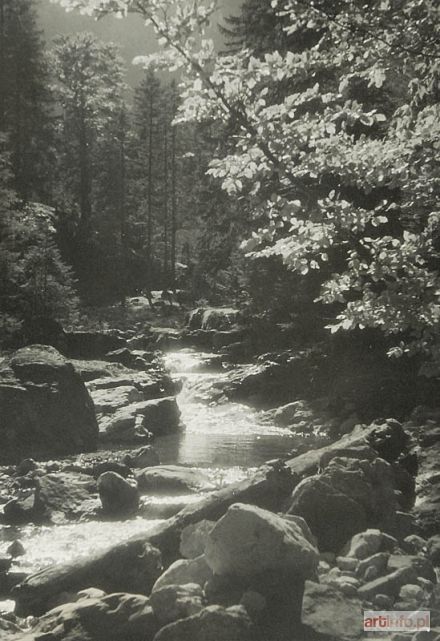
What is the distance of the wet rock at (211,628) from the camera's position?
5.25 metres

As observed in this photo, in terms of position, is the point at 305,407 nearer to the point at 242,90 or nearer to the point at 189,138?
the point at 242,90

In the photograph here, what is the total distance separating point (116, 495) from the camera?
1017cm

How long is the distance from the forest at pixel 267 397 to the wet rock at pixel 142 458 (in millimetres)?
52

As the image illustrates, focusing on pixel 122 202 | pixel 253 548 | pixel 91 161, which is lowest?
pixel 253 548

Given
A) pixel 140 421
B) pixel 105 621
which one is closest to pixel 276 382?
pixel 140 421

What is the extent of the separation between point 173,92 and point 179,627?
50.9 m

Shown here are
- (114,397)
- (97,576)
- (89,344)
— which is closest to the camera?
(97,576)

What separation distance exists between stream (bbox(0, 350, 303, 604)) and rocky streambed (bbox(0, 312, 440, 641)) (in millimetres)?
46

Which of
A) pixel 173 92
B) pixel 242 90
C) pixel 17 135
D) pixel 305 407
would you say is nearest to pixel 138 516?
pixel 242 90

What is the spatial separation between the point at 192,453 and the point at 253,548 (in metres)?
8.36

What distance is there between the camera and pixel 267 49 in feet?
79.0

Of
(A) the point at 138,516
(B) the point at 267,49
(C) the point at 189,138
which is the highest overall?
(C) the point at 189,138

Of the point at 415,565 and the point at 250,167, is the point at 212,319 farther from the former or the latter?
the point at 250,167

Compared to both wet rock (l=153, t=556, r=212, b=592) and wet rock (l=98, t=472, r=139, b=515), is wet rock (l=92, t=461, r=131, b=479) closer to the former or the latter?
wet rock (l=98, t=472, r=139, b=515)
